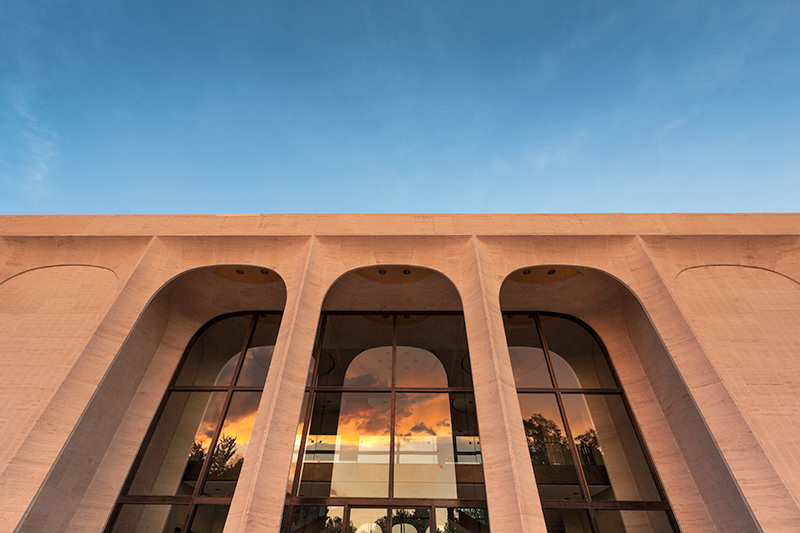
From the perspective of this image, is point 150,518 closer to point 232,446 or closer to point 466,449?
point 232,446

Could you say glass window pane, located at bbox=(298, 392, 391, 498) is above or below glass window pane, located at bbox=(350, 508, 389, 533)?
above

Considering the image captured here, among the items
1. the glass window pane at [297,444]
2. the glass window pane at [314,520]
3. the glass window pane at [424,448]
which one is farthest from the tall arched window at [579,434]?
the glass window pane at [297,444]

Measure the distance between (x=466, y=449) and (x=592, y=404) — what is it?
154 inches

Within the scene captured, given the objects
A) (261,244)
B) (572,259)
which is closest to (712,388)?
(572,259)

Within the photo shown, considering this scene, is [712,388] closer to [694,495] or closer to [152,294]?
[694,495]

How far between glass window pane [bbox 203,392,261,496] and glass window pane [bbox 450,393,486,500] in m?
4.97

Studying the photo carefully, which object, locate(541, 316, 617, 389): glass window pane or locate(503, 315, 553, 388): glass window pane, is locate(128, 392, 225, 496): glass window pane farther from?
locate(541, 316, 617, 389): glass window pane

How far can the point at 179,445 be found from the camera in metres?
10.3

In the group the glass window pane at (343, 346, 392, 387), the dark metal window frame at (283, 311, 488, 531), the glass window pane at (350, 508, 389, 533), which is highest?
the glass window pane at (343, 346, 392, 387)

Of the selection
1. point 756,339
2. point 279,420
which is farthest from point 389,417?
point 756,339

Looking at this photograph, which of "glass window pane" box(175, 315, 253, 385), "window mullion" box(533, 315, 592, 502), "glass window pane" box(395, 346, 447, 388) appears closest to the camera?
"window mullion" box(533, 315, 592, 502)

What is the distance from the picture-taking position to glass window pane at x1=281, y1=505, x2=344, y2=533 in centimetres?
833

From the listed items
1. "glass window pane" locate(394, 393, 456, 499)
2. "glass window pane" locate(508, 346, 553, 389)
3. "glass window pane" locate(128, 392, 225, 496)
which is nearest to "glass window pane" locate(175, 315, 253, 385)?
"glass window pane" locate(128, 392, 225, 496)

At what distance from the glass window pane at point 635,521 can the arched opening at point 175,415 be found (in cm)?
840
